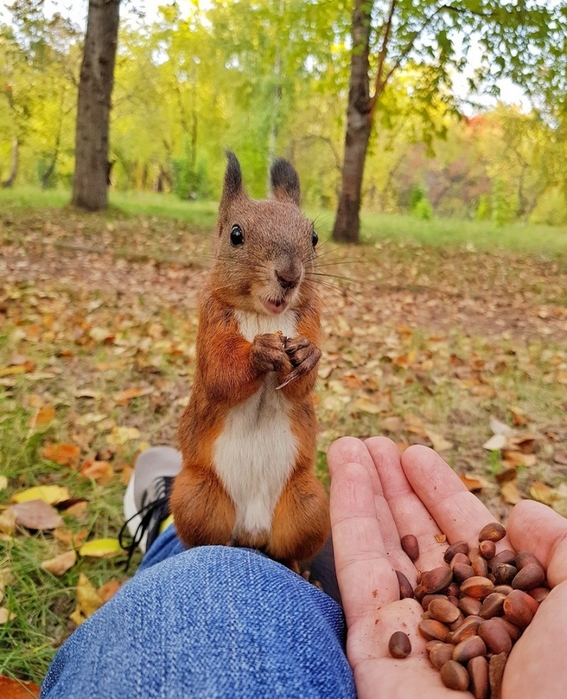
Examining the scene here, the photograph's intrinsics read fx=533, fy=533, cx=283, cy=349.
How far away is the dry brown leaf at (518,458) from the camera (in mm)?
2396

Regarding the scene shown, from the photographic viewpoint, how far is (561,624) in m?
0.91

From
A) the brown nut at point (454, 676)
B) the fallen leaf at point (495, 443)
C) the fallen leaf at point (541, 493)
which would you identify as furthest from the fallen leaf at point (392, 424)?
the brown nut at point (454, 676)

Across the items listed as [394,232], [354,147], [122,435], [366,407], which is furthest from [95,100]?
[366,407]

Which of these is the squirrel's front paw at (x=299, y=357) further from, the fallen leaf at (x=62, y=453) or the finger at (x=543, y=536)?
the fallen leaf at (x=62, y=453)

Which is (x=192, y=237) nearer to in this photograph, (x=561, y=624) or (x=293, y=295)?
(x=293, y=295)

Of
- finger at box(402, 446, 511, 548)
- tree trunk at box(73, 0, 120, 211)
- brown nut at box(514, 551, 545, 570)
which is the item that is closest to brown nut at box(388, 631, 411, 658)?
brown nut at box(514, 551, 545, 570)

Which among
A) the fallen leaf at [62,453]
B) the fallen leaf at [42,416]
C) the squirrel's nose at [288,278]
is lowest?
the fallen leaf at [62,453]

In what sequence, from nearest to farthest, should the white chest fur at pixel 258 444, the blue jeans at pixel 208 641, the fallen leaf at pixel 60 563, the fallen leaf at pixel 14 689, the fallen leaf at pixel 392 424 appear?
the blue jeans at pixel 208 641 → the fallen leaf at pixel 14 689 → the white chest fur at pixel 258 444 → the fallen leaf at pixel 60 563 → the fallen leaf at pixel 392 424

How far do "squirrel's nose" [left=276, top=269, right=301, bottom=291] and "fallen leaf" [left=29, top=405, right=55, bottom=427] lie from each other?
1.72m

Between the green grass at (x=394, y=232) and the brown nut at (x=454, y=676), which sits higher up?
the green grass at (x=394, y=232)

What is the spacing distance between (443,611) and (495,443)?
1.51m

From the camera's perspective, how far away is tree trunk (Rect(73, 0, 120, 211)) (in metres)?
7.10

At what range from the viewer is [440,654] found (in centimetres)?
107

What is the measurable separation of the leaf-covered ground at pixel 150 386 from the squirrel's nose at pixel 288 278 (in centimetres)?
26
